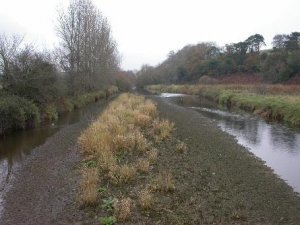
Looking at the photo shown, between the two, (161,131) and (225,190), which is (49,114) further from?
(225,190)

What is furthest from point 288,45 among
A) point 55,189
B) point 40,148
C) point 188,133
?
point 55,189

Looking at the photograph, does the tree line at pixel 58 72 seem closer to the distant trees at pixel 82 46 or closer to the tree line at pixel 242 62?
the distant trees at pixel 82 46

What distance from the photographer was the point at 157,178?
11.4 metres

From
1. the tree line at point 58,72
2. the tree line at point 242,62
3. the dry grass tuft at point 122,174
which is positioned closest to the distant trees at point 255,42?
the tree line at point 242,62

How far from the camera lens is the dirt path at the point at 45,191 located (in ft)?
30.4

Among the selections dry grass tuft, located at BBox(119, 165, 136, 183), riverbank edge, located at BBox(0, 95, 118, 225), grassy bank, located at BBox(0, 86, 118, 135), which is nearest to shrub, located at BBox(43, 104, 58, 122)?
grassy bank, located at BBox(0, 86, 118, 135)

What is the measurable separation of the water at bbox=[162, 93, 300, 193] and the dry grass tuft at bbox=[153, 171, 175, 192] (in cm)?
423

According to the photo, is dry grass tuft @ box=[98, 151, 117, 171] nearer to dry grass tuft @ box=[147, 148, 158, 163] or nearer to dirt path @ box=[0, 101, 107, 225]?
dirt path @ box=[0, 101, 107, 225]

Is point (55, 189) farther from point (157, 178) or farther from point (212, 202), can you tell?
point (212, 202)

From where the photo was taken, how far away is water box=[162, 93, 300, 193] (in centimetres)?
1435

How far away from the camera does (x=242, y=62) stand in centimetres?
8944

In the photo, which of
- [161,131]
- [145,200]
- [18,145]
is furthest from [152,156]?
[18,145]

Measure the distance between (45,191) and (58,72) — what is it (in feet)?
91.5

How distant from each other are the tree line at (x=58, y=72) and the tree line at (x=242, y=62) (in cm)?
3048
